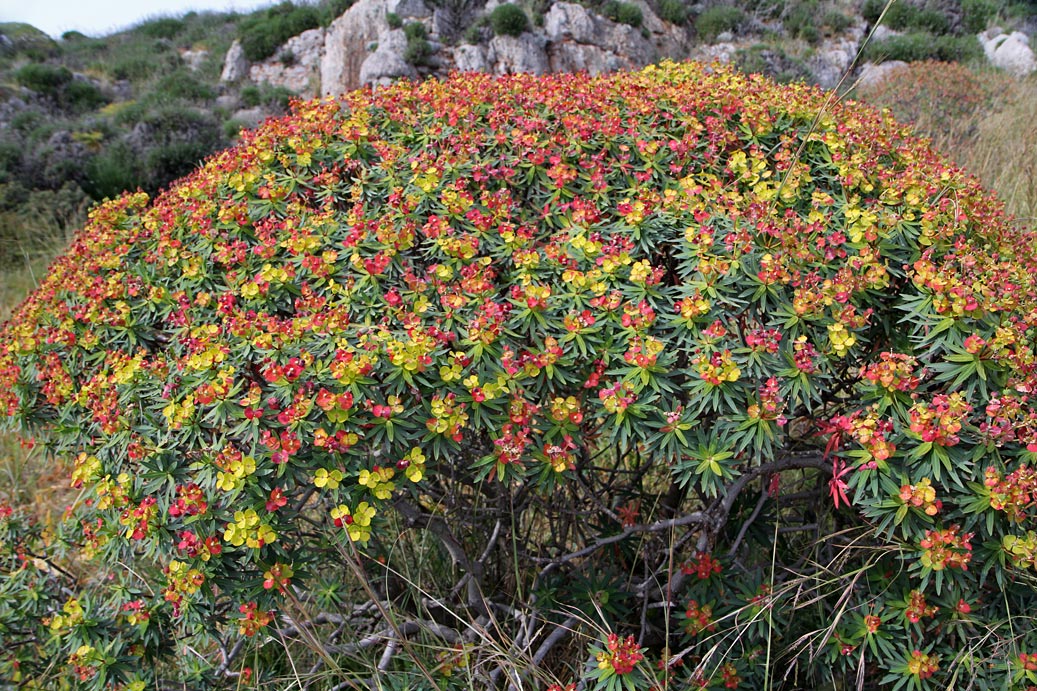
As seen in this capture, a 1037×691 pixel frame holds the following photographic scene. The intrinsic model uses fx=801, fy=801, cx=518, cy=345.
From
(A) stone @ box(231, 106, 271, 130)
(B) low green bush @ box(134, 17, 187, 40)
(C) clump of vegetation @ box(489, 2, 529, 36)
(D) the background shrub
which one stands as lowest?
(A) stone @ box(231, 106, 271, 130)

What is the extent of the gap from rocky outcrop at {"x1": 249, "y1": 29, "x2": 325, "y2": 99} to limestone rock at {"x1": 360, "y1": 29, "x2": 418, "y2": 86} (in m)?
2.71

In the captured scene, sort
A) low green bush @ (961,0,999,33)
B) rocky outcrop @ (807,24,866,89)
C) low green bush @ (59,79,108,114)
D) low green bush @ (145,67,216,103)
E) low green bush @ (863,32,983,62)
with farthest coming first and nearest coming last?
low green bush @ (961,0,999,33) → low green bush @ (863,32,983,62) → low green bush @ (59,79,108,114) → low green bush @ (145,67,216,103) → rocky outcrop @ (807,24,866,89)

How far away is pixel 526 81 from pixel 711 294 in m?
1.79

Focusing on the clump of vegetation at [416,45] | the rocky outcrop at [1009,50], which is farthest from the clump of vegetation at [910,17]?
the clump of vegetation at [416,45]

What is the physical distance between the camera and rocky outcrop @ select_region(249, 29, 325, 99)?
15.0m

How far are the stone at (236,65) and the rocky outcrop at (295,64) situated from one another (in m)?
0.15

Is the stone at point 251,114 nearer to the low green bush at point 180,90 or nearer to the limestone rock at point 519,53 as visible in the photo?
the low green bush at point 180,90

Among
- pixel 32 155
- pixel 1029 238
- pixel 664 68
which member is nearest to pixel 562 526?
pixel 1029 238

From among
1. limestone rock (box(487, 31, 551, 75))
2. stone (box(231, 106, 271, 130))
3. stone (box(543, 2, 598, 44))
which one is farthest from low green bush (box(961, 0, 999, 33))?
stone (box(231, 106, 271, 130))

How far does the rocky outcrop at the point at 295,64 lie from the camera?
49.2 feet

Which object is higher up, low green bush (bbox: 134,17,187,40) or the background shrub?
low green bush (bbox: 134,17,187,40)

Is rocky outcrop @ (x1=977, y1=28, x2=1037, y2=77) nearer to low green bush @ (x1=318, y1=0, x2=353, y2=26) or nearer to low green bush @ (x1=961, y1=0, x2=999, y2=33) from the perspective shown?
low green bush @ (x1=961, y1=0, x2=999, y2=33)

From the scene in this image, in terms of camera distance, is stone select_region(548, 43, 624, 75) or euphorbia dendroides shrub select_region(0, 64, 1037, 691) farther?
stone select_region(548, 43, 624, 75)

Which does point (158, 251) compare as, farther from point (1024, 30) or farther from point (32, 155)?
point (1024, 30)
